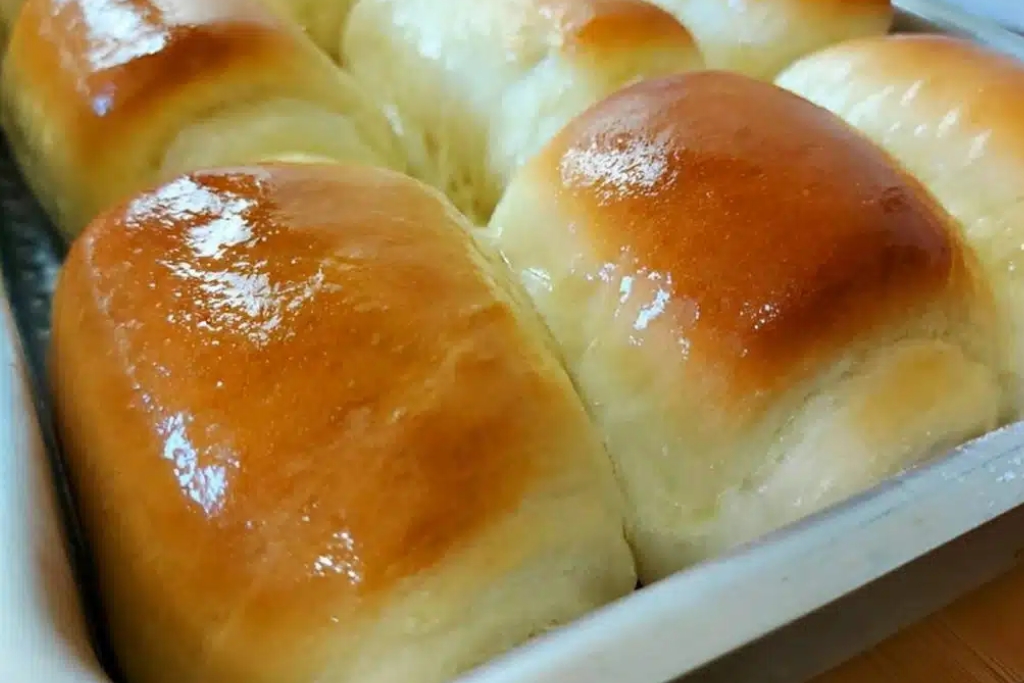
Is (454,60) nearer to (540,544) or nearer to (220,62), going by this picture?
(220,62)

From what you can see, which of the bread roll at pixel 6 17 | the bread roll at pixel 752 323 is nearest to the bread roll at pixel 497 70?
the bread roll at pixel 752 323

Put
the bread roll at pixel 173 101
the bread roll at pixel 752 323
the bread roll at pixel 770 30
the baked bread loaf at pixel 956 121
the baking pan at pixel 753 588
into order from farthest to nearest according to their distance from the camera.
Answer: the bread roll at pixel 770 30, the bread roll at pixel 173 101, the baked bread loaf at pixel 956 121, the bread roll at pixel 752 323, the baking pan at pixel 753 588

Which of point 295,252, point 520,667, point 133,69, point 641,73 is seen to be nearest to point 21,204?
point 133,69

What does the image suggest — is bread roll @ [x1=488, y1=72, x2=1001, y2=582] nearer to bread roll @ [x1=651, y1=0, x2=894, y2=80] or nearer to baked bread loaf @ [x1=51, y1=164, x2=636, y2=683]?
baked bread loaf @ [x1=51, y1=164, x2=636, y2=683]

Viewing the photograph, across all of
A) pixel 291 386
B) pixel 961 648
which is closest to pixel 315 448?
pixel 291 386

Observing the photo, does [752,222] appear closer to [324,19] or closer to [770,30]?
[770,30]

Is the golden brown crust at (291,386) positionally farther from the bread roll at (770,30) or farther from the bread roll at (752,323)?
the bread roll at (770,30)

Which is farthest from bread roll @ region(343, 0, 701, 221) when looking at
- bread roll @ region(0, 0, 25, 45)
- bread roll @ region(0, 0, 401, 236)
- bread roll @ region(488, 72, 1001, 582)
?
bread roll @ region(0, 0, 25, 45)
